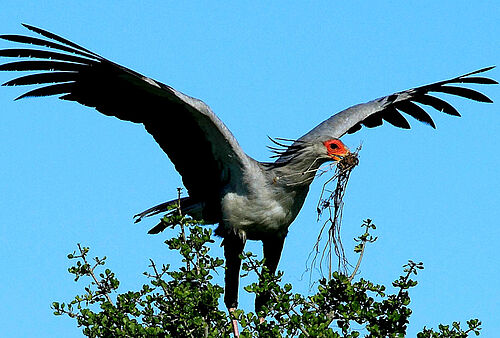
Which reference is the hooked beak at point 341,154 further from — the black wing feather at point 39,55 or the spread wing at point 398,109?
the black wing feather at point 39,55

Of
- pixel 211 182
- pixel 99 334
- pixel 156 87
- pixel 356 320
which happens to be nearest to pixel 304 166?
pixel 211 182

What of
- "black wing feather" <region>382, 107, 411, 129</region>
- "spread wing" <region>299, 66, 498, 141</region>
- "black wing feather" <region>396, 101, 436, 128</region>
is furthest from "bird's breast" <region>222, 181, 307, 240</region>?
"black wing feather" <region>396, 101, 436, 128</region>

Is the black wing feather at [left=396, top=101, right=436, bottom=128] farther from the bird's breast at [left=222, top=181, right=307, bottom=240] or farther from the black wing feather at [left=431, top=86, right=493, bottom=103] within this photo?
the bird's breast at [left=222, top=181, right=307, bottom=240]

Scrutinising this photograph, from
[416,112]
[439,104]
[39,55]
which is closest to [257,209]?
[39,55]

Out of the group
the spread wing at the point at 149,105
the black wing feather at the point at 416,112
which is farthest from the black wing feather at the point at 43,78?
the black wing feather at the point at 416,112

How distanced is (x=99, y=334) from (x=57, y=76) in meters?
2.12

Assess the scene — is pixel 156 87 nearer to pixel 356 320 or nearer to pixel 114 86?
pixel 114 86

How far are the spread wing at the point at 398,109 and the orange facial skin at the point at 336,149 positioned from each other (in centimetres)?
23

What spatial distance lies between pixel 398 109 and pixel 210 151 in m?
2.89

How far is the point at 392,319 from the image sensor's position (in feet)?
16.2

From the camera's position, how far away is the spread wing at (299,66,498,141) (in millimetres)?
7258

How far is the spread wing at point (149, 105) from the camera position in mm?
5879

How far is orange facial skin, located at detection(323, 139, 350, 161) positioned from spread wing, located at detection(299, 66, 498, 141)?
226mm

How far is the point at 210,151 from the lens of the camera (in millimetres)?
6570
